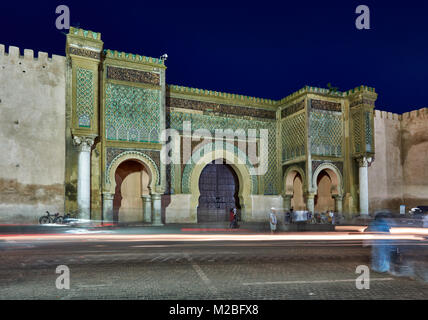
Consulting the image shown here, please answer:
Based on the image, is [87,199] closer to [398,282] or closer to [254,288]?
[254,288]

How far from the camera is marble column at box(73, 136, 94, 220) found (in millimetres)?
13336

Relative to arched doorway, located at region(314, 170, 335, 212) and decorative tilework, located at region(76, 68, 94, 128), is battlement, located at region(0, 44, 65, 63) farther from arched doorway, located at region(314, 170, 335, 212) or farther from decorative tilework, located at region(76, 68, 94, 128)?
arched doorway, located at region(314, 170, 335, 212)

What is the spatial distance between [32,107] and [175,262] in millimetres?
10587

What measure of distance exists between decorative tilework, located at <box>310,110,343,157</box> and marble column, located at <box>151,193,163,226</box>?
26.6ft

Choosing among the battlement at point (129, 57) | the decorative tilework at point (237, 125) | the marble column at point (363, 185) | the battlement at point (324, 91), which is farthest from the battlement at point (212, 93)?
the marble column at point (363, 185)

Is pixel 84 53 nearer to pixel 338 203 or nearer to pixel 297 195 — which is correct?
pixel 297 195

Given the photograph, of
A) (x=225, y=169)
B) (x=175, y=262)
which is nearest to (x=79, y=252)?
(x=175, y=262)

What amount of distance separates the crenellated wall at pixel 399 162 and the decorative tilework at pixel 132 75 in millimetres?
13321

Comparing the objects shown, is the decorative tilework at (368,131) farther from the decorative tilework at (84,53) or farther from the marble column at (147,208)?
the decorative tilework at (84,53)

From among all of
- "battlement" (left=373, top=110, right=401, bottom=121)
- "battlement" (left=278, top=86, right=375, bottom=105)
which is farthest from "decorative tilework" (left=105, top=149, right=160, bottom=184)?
"battlement" (left=373, top=110, right=401, bottom=121)

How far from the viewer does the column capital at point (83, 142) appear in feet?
44.5

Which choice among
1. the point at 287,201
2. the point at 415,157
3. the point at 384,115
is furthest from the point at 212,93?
the point at 415,157
